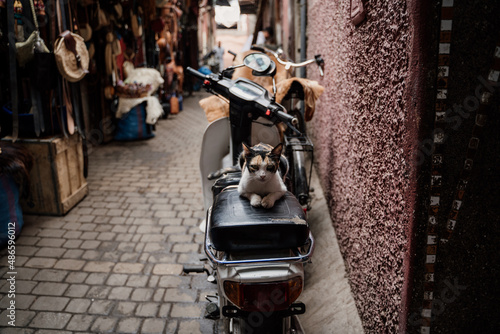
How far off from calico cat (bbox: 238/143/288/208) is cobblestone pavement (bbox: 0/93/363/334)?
1.23m

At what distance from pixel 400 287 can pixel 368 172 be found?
30.1 inches

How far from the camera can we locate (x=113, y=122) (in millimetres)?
8609

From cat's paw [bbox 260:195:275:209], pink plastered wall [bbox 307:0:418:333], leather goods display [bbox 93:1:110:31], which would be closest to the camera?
Answer: pink plastered wall [bbox 307:0:418:333]

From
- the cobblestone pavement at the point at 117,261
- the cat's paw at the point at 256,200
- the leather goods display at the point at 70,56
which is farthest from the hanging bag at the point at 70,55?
the cat's paw at the point at 256,200

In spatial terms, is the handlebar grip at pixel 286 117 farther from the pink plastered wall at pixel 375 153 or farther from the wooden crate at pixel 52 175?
the wooden crate at pixel 52 175

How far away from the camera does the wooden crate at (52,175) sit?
15.2 feet

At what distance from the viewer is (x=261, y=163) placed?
214 cm

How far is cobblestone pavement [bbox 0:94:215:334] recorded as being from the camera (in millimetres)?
3121

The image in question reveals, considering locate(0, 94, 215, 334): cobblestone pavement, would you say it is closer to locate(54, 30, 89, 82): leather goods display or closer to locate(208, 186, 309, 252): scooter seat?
locate(208, 186, 309, 252): scooter seat

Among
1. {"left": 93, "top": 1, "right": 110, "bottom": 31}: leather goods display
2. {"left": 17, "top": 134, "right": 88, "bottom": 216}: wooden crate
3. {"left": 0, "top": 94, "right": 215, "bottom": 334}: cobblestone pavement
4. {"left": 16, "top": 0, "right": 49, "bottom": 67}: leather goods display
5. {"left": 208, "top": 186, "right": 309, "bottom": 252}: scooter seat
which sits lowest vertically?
{"left": 0, "top": 94, "right": 215, "bottom": 334}: cobblestone pavement

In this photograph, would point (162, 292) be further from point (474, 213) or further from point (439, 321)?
point (474, 213)

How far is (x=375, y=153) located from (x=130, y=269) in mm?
2705

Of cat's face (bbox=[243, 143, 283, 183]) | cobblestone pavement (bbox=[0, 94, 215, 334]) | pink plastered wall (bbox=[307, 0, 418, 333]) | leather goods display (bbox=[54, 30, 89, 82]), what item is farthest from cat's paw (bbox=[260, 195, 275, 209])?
leather goods display (bbox=[54, 30, 89, 82])

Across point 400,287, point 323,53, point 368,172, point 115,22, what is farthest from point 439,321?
point 115,22
